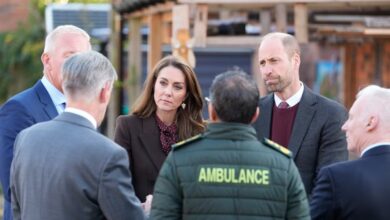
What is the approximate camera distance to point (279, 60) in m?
6.02

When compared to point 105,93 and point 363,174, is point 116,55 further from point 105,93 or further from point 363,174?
point 363,174

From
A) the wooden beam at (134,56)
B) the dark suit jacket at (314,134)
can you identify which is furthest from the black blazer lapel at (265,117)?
the wooden beam at (134,56)

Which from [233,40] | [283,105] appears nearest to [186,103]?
[283,105]

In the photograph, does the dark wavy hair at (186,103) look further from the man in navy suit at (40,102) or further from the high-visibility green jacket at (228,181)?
the high-visibility green jacket at (228,181)

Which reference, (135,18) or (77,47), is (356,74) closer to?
(135,18)

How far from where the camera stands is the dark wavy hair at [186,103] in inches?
224

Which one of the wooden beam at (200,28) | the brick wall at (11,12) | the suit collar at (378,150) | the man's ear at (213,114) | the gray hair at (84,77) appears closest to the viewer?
the man's ear at (213,114)

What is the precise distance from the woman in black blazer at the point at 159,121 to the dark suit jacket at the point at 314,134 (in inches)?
18.7

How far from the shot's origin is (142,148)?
5.61m

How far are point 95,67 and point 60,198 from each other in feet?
1.91

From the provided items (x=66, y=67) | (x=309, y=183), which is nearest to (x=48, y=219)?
(x=66, y=67)

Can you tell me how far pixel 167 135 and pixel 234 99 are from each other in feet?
5.00

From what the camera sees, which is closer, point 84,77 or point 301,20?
point 84,77

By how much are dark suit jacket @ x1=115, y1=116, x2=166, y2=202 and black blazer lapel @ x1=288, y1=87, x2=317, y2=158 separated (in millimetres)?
774
